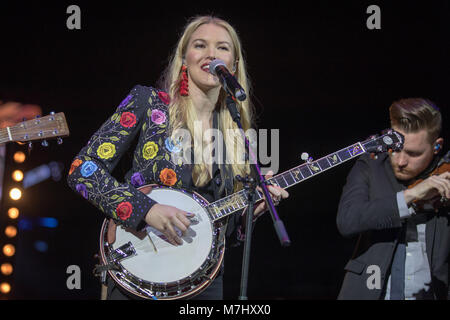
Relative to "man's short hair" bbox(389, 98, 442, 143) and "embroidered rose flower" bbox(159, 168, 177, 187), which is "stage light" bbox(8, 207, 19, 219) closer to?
"embroidered rose flower" bbox(159, 168, 177, 187)

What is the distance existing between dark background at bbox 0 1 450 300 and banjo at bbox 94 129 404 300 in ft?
4.88

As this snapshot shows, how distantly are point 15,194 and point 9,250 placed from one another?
1.39 feet

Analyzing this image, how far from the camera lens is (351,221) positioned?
2.89 metres

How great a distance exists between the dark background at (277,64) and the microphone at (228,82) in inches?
59.5

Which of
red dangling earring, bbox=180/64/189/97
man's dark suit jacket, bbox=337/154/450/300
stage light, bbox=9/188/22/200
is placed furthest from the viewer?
stage light, bbox=9/188/22/200

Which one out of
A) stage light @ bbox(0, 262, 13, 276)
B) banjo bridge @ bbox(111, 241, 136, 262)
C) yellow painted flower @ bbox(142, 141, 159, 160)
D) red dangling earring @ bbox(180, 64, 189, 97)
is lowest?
stage light @ bbox(0, 262, 13, 276)

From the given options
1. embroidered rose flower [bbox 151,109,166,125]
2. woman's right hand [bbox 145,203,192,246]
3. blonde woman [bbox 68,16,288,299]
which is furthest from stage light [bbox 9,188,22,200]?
woman's right hand [bbox 145,203,192,246]

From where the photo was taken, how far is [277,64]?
13.0 feet

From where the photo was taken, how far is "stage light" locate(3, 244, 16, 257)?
3.84 m

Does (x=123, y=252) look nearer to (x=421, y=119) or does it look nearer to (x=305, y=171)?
(x=305, y=171)

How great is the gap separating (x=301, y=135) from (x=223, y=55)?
1466mm

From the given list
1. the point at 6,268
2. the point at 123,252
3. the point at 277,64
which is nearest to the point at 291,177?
the point at 123,252
